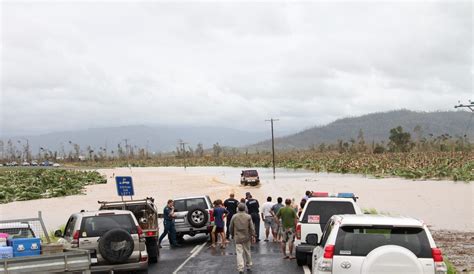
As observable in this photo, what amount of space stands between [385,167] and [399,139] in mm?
63715

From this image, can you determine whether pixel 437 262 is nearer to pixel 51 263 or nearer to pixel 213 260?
pixel 51 263

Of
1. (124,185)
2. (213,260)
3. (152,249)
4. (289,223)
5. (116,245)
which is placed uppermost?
(124,185)

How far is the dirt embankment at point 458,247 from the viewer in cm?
1612

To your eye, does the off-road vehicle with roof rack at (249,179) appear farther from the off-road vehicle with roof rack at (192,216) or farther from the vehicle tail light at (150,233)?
Answer: the vehicle tail light at (150,233)

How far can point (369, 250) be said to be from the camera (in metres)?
7.60

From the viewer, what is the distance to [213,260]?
16953 mm

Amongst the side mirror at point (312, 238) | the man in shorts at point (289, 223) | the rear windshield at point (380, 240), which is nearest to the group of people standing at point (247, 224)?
the man in shorts at point (289, 223)

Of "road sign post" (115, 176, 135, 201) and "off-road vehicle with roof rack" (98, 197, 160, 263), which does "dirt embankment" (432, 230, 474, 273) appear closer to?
"off-road vehicle with roof rack" (98, 197, 160, 263)

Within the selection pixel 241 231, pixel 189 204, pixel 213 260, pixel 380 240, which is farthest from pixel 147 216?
pixel 380 240

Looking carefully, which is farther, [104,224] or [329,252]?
[104,224]

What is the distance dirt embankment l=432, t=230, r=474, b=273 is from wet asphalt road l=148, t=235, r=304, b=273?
14.5 feet

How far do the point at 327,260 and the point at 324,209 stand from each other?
22.8 feet

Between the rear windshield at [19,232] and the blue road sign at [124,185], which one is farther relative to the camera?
the blue road sign at [124,185]

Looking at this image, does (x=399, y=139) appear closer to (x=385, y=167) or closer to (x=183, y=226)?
(x=385, y=167)
